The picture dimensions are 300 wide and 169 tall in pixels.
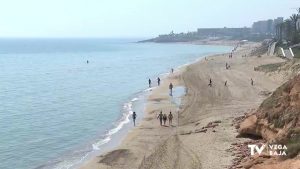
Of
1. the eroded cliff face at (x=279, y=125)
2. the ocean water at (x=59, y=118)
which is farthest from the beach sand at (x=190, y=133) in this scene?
the ocean water at (x=59, y=118)

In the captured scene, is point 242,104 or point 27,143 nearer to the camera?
point 27,143

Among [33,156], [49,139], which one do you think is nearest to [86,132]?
[49,139]

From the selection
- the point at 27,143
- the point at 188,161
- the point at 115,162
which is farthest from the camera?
the point at 27,143

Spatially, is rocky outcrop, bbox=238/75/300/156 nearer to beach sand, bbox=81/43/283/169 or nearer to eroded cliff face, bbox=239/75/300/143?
eroded cliff face, bbox=239/75/300/143

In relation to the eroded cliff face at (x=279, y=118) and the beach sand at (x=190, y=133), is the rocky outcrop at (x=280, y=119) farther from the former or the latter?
the beach sand at (x=190, y=133)

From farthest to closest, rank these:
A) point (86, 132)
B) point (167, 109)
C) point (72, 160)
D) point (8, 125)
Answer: point (167, 109)
point (8, 125)
point (86, 132)
point (72, 160)

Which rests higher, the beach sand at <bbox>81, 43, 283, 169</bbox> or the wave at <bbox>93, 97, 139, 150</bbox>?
the beach sand at <bbox>81, 43, 283, 169</bbox>

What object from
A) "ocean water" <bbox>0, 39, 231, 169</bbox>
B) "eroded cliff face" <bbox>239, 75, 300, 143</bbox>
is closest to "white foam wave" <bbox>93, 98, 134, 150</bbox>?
"ocean water" <bbox>0, 39, 231, 169</bbox>

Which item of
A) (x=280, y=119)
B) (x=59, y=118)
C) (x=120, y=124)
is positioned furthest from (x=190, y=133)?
(x=59, y=118)

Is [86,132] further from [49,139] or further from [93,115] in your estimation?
[93,115]
